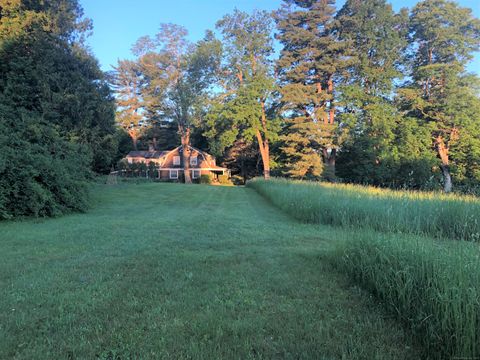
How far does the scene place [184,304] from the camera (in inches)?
136

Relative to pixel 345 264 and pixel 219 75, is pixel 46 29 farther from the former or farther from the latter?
pixel 219 75

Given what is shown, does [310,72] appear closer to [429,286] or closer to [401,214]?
[401,214]

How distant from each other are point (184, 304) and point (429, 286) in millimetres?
2414

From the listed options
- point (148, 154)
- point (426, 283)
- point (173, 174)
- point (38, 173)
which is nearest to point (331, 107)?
point (173, 174)

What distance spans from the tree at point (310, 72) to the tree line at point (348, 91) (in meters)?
0.11

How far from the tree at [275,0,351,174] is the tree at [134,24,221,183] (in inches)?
337

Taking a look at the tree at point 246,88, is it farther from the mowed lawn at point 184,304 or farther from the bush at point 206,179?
the mowed lawn at point 184,304

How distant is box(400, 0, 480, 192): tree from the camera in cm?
3034

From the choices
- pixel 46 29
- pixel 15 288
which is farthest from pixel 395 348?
pixel 46 29

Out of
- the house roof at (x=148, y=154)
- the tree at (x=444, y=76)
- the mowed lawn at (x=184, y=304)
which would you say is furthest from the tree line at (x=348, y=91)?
the mowed lawn at (x=184, y=304)

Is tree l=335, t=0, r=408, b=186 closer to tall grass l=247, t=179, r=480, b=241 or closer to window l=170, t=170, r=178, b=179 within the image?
tall grass l=247, t=179, r=480, b=241

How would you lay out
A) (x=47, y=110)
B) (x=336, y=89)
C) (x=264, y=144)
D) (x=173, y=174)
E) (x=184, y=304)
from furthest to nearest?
1. (x=173, y=174)
2. (x=264, y=144)
3. (x=336, y=89)
4. (x=47, y=110)
5. (x=184, y=304)

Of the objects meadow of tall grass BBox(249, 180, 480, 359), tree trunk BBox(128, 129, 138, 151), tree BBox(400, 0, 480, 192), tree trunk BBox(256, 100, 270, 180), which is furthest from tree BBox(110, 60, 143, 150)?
meadow of tall grass BBox(249, 180, 480, 359)

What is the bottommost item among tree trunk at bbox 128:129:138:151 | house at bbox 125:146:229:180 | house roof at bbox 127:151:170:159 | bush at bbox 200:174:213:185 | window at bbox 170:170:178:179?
bush at bbox 200:174:213:185
